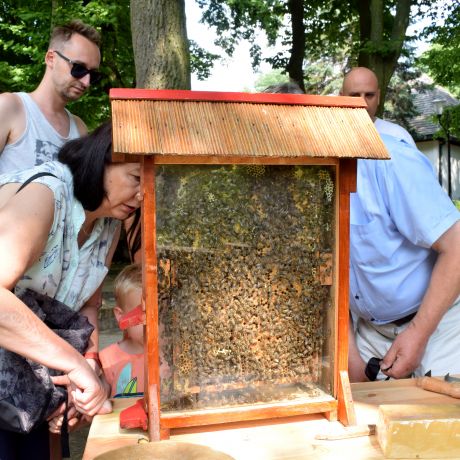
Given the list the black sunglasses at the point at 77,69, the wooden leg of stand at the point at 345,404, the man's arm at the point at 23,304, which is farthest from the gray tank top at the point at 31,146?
the wooden leg of stand at the point at 345,404

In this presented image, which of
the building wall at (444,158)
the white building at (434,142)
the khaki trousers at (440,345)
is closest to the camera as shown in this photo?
the khaki trousers at (440,345)

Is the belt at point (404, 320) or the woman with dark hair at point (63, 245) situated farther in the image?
the belt at point (404, 320)

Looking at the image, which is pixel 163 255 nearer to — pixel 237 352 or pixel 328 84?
pixel 237 352

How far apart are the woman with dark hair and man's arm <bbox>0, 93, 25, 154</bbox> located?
1.94 ft

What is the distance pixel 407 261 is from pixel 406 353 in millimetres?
371

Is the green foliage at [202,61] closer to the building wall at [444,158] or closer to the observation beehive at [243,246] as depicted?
the observation beehive at [243,246]

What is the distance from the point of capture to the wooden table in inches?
63.4

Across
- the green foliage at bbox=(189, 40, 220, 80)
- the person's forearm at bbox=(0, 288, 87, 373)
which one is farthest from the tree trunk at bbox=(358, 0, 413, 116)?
the person's forearm at bbox=(0, 288, 87, 373)

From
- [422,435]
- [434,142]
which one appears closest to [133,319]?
[422,435]

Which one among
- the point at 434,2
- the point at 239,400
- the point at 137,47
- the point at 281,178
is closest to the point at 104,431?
the point at 239,400

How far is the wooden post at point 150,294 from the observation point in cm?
161

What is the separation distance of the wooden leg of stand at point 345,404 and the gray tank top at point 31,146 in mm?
1621

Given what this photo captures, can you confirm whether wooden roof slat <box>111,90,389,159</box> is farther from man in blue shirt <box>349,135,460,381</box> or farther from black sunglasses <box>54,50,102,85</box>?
black sunglasses <box>54,50,102,85</box>

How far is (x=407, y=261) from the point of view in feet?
7.83
